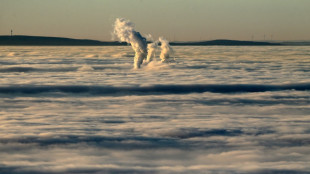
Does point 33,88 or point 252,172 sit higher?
point 252,172

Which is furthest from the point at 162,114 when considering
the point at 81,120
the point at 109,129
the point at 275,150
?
the point at 275,150

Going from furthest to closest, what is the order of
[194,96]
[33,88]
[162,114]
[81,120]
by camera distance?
[33,88], [194,96], [162,114], [81,120]

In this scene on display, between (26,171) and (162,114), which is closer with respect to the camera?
(26,171)

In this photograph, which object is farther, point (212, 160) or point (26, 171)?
point (212, 160)

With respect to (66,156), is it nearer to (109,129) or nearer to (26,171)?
(26,171)

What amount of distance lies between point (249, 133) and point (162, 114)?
10305 mm

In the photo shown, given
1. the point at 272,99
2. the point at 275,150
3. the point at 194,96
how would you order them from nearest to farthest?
1. the point at 275,150
2. the point at 272,99
3. the point at 194,96

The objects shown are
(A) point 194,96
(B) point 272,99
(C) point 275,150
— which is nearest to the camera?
(C) point 275,150

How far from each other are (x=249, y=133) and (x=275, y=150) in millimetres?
4708

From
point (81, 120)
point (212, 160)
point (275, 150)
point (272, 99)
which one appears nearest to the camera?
point (212, 160)

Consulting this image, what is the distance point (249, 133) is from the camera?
27.8 m

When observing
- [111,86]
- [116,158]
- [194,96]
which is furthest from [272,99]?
[116,158]

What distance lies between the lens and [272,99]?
167 ft

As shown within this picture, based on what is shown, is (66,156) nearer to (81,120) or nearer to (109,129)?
(109,129)
